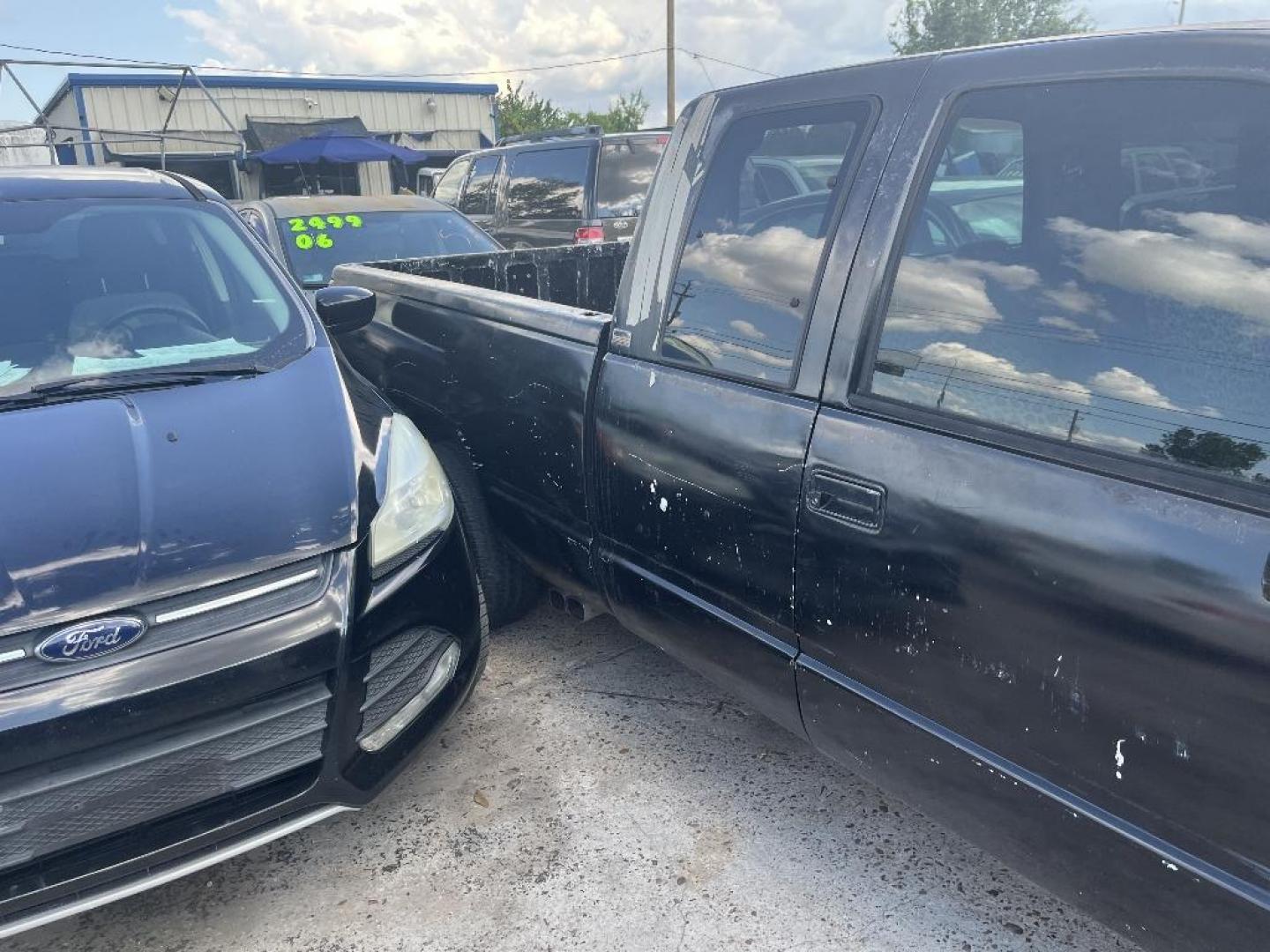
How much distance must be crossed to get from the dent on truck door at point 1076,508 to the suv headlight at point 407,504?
40.6 inches

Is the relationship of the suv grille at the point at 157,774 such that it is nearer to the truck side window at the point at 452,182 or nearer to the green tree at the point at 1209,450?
the green tree at the point at 1209,450

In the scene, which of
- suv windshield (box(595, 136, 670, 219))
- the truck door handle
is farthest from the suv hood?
suv windshield (box(595, 136, 670, 219))

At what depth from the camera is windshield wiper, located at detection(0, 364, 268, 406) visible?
259cm

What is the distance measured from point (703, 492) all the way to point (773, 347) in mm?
392

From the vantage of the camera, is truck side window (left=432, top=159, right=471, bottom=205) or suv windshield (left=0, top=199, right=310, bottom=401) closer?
suv windshield (left=0, top=199, right=310, bottom=401)

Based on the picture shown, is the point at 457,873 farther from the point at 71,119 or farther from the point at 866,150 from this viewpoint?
the point at 71,119

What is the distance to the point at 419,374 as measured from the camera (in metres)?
3.59

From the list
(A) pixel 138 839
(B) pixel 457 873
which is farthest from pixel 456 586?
(A) pixel 138 839

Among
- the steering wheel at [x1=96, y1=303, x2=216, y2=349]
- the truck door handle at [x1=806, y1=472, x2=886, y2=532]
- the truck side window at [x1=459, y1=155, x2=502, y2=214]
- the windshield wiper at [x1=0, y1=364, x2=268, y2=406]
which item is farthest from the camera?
the truck side window at [x1=459, y1=155, x2=502, y2=214]

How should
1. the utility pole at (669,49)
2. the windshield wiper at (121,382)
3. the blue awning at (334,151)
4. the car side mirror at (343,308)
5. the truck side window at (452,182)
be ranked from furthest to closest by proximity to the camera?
1. the utility pole at (669,49)
2. the blue awning at (334,151)
3. the truck side window at (452,182)
4. the car side mirror at (343,308)
5. the windshield wiper at (121,382)

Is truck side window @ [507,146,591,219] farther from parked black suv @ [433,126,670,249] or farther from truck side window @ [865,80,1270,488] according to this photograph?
truck side window @ [865,80,1270,488]

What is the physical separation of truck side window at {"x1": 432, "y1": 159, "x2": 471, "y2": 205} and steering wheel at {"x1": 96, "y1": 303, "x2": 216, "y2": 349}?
784 cm

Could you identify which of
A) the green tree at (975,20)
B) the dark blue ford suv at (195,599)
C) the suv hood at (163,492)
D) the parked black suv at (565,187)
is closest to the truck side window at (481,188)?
the parked black suv at (565,187)

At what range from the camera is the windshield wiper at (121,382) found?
8.48 feet
